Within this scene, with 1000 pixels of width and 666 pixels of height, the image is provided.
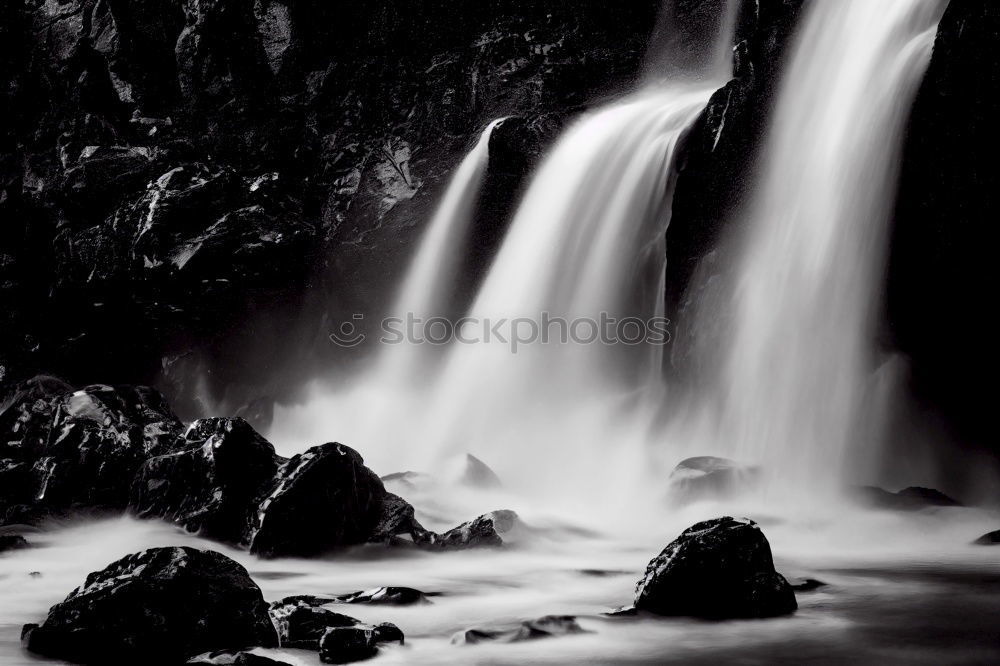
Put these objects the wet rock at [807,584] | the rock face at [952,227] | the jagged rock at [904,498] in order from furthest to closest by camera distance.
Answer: the jagged rock at [904,498] → the rock face at [952,227] → the wet rock at [807,584]

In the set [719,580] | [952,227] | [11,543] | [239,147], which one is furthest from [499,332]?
[719,580]

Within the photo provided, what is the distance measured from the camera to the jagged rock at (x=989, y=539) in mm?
7263

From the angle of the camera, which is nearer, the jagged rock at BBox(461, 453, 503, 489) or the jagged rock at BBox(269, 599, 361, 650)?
the jagged rock at BBox(269, 599, 361, 650)

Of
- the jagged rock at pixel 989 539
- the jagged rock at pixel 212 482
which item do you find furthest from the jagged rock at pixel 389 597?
the jagged rock at pixel 989 539

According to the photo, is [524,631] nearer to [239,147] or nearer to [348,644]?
[348,644]

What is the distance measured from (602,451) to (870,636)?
705 cm

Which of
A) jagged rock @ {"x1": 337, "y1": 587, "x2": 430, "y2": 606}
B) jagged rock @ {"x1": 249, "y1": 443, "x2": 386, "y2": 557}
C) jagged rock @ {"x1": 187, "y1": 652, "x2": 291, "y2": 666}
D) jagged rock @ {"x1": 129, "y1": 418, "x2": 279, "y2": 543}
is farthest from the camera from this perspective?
jagged rock @ {"x1": 129, "y1": 418, "x2": 279, "y2": 543}

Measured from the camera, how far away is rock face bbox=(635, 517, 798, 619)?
513 cm

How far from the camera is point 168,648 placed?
4473 millimetres

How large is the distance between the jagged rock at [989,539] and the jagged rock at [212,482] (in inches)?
227

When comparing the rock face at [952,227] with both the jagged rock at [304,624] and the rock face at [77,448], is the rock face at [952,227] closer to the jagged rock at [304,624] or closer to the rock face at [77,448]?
the jagged rock at [304,624]

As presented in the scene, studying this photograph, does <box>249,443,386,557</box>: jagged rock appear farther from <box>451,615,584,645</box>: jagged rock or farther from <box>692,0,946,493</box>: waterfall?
<box>692,0,946,493</box>: waterfall

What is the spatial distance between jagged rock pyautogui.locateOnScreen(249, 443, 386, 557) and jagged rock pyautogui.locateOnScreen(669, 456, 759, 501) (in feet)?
10.6

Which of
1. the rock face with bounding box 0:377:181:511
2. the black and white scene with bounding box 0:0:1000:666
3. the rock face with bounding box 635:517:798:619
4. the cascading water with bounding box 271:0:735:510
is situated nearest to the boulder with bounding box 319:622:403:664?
the black and white scene with bounding box 0:0:1000:666
